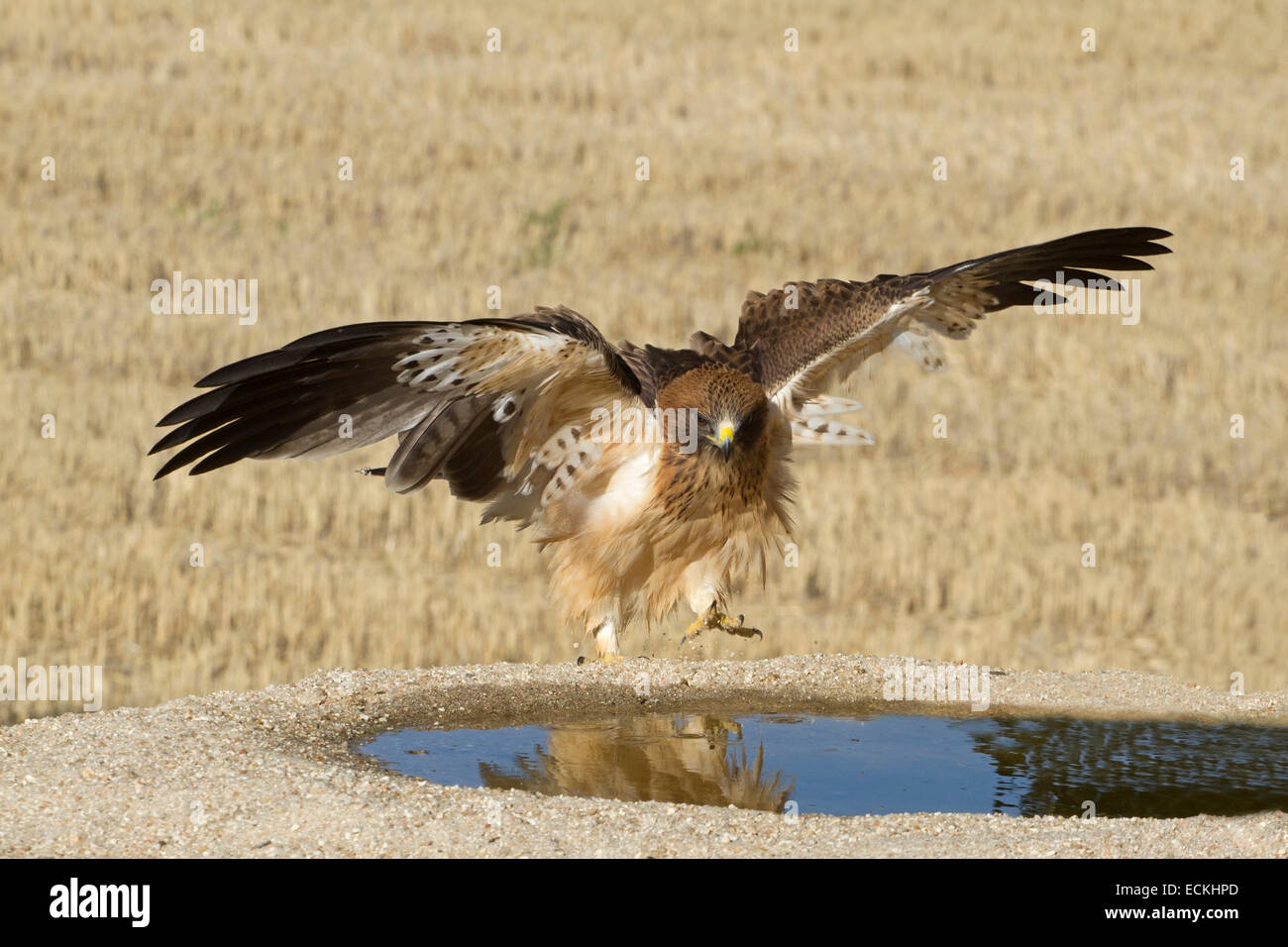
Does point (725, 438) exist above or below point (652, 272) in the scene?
below

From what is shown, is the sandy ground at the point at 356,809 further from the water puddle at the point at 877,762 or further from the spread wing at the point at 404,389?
the spread wing at the point at 404,389

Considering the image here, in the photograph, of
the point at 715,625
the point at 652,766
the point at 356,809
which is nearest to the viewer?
the point at 356,809

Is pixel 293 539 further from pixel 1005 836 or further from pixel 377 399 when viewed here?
pixel 1005 836

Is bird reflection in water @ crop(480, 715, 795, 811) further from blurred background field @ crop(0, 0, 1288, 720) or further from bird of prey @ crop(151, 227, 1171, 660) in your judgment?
blurred background field @ crop(0, 0, 1288, 720)

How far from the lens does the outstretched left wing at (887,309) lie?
8.27 m

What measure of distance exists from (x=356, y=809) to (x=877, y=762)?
8.33 feet

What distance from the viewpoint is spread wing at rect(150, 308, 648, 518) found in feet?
22.7

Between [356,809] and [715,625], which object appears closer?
[356,809]

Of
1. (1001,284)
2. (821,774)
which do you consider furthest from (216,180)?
(821,774)

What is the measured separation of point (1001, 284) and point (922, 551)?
3.17m

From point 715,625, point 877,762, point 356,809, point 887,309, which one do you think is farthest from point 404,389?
point 877,762

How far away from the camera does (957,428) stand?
48.7 feet

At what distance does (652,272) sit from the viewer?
1859cm

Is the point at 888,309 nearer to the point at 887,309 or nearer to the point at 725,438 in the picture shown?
the point at 887,309
